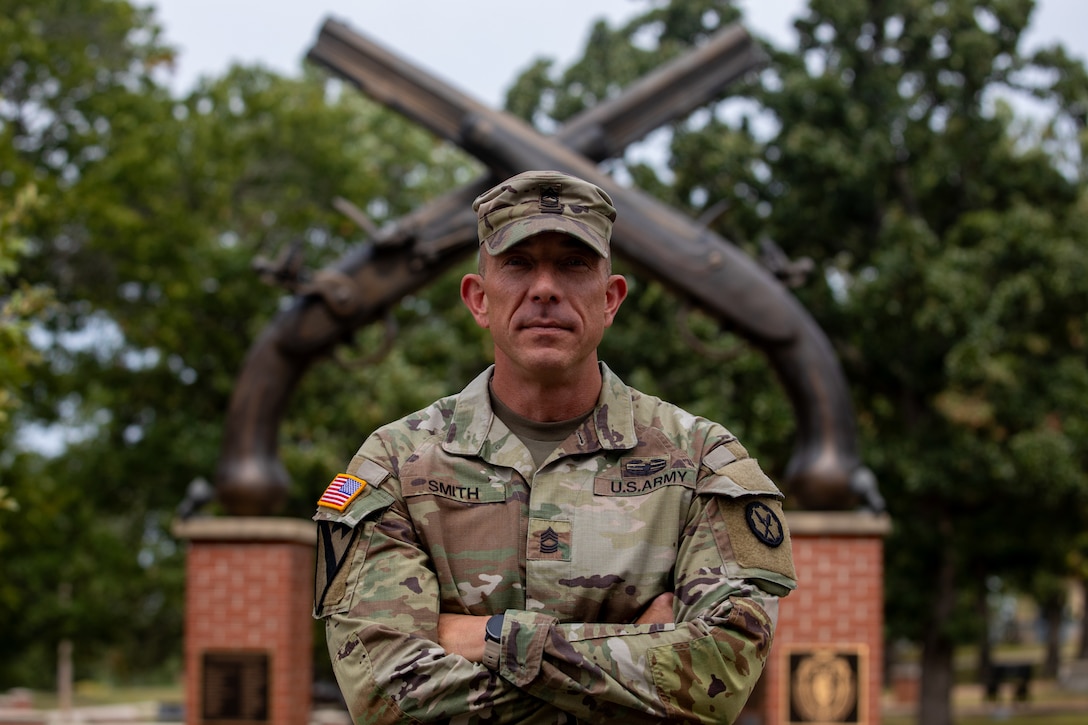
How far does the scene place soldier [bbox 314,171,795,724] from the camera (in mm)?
2246

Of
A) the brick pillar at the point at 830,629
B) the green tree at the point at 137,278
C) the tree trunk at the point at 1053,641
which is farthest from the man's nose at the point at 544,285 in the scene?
the tree trunk at the point at 1053,641

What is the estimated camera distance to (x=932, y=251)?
1412 centimetres

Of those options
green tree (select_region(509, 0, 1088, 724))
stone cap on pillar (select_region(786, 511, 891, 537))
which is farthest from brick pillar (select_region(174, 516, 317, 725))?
green tree (select_region(509, 0, 1088, 724))

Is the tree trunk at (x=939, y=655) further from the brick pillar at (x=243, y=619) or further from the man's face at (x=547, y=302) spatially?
the man's face at (x=547, y=302)

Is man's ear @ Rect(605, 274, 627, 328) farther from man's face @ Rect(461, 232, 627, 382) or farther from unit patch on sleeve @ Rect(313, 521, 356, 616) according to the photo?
unit patch on sleeve @ Rect(313, 521, 356, 616)

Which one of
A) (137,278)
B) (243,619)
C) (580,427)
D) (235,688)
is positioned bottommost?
(235,688)

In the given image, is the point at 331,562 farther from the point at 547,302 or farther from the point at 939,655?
the point at 939,655

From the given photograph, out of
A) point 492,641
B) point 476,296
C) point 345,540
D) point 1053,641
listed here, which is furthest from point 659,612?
point 1053,641

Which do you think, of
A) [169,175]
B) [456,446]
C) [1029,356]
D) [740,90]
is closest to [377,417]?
[169,175]

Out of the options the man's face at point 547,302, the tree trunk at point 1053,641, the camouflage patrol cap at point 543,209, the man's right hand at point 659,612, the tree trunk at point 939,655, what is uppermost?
the camouflage patrol cap at point 543,209

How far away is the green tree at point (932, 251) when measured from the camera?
13.7 m

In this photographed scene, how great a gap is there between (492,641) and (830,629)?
6.75 m

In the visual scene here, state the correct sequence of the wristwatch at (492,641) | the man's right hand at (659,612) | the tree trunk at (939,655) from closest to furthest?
the wristwatch at (492,641) → the man's right hand at (659,612) → the tree trunk at (939,655)

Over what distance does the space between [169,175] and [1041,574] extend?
1254 centimetres
